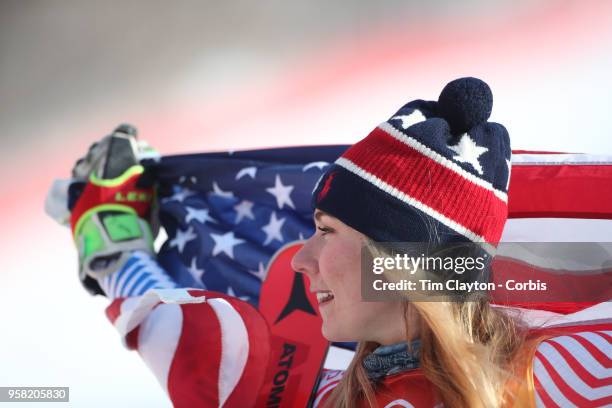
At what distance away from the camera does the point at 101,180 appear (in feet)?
6.10

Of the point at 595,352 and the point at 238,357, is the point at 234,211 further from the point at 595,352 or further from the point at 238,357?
the point at 595,352

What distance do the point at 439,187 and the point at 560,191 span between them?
38 cm

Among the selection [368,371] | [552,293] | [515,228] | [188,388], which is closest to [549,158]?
[515,228]

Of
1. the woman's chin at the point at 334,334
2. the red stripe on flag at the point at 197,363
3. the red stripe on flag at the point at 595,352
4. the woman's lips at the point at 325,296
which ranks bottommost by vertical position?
the red stripe on flag at the point at 197,363

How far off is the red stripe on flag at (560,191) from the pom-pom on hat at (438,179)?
0.25 m

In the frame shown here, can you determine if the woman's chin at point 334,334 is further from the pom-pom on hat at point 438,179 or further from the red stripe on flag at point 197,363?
the red stripe on flag at point 197,363

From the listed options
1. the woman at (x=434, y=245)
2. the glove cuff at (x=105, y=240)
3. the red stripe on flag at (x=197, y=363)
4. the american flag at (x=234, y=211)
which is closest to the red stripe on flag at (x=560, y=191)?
the woman at (x=434, y=245)

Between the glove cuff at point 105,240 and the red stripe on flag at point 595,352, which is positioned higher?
the red stripe on flag at point 595,352

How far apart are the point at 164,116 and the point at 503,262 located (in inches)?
78.6

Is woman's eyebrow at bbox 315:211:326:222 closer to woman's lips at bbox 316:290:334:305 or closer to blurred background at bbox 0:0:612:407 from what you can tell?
woman's lips at bbox 316:290:334:305

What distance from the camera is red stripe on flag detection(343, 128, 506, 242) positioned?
3.34 ft

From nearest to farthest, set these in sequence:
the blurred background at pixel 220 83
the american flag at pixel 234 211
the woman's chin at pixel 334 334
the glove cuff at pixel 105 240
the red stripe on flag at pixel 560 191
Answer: the woman's chin at pixel 334 334, the red stripe on flag at pixel 560 191, the american flag at pixel 234 211, the glove cuff at pixel 105 240, the blurred background at pixel 220 83

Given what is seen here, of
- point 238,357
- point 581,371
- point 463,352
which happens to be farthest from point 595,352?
point 238,357

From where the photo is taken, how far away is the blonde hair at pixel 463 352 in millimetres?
953
